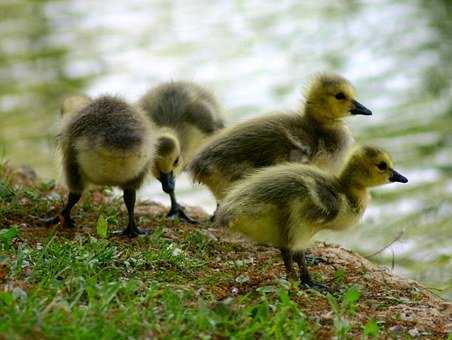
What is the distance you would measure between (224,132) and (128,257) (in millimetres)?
1130

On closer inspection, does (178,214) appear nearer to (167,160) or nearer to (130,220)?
(167,160)

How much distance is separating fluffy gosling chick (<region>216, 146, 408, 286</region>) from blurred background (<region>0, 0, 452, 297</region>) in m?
1.44

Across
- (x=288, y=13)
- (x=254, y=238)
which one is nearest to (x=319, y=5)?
(x=288, y=13)

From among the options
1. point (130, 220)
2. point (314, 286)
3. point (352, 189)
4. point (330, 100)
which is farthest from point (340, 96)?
point (314, 286)

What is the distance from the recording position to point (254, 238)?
16.5ft

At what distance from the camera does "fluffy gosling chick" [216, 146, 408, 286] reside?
15.9 feet

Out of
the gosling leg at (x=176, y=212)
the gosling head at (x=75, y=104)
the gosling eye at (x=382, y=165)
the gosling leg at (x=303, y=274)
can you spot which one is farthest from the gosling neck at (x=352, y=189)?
the gosling leg at (x=176, y=212)

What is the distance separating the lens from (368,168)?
5.18 metres

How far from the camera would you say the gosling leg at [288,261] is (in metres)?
5.07

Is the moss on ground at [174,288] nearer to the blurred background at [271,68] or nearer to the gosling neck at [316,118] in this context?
the gosling neck at [316,118]

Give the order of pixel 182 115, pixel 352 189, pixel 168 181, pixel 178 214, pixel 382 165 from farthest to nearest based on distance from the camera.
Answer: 1. pixel 182 115
2. pixel 178 214
3. pixel 168 181
4. pixel 382 165
5. pixel 352 189

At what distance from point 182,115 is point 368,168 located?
6.85 feet

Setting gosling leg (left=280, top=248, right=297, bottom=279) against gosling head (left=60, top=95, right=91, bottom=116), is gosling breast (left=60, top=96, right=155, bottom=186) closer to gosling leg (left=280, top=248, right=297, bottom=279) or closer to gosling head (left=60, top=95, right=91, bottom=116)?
gosling head (left=60, top=95, right=91, bottom=116)

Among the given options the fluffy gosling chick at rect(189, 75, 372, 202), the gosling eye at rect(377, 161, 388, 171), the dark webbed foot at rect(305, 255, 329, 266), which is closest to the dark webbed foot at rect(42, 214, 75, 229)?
the fluffy gosling chick at rect(189, 75, 372, 202)
